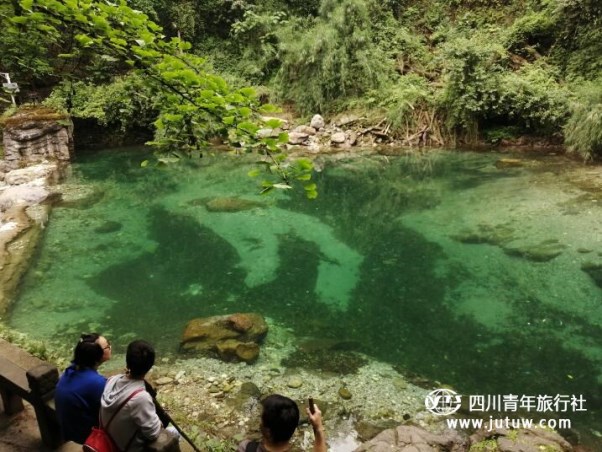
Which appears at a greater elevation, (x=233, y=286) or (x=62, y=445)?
(x=62, y=445)

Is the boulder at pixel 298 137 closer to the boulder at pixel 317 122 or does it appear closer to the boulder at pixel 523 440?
the boulder at pixel 317 122

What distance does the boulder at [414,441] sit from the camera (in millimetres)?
3873

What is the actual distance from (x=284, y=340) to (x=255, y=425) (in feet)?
5.38

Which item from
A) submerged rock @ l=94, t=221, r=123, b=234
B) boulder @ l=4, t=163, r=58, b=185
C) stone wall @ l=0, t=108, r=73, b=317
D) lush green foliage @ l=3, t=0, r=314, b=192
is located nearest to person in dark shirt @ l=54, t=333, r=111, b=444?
lush green foliage @ l=3, t=0, r=314, b=192

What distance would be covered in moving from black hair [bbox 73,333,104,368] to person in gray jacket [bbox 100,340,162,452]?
9.7 inches

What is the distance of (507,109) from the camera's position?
590 inches

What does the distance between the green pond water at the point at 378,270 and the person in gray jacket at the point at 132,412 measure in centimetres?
380

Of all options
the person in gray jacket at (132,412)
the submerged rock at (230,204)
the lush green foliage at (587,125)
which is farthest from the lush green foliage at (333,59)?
the person in gray jacket at (132,412)

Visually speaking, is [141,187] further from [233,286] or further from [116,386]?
[116,386]

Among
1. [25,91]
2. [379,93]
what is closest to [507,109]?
[379,93]

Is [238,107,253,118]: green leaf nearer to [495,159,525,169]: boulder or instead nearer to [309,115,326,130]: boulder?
[495,159,525,169]: boulder

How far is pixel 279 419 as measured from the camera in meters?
1.78

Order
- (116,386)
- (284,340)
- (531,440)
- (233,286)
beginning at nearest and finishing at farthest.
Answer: (116,386) → (531,440) → (284,340) → (233,286)

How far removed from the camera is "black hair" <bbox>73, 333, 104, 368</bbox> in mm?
2255
